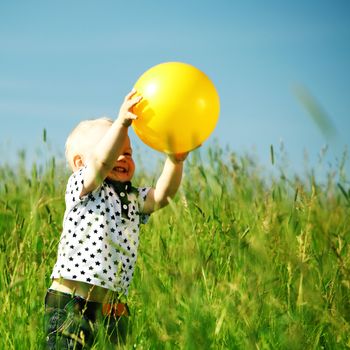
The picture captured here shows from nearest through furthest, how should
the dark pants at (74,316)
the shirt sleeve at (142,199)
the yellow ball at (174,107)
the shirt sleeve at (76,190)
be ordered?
the yellow ball at (174,107)
the dark pants at (74,316)
the shirt sleeve at (76,190)
the shirt sleeve at (142,199)

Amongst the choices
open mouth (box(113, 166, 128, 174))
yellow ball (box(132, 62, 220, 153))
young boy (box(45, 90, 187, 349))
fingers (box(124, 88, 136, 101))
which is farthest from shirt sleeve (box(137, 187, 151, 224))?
fingers (box(124, 88, 136, 101))

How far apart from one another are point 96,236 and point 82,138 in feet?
1.46

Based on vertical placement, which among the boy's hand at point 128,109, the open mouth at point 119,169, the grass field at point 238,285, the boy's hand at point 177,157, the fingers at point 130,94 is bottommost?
the grass field at point 238,285

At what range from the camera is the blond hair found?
2.56m

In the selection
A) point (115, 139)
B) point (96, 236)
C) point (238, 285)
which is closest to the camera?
point (238, 285)

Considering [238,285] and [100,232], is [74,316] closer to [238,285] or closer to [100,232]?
[100,232]

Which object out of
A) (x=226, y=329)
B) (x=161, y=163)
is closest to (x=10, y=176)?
(x=161, y=163)

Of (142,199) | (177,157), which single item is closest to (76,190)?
(142,199)

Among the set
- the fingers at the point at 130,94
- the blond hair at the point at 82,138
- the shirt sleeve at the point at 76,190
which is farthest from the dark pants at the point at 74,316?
the fingers at the point at 130,94

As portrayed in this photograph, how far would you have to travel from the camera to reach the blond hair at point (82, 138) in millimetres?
2557

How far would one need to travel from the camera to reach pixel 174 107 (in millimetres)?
2105

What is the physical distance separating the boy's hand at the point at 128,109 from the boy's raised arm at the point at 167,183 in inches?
12.0

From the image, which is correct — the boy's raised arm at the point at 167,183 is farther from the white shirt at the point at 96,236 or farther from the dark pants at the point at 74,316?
the dark pants at the point at 74,316

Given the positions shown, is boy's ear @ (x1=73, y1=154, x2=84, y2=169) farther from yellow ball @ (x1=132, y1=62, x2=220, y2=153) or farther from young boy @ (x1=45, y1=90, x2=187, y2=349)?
yellow ball @ (x1=132, y1=62, x2=220, y2=153)
